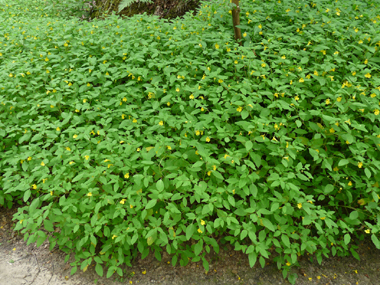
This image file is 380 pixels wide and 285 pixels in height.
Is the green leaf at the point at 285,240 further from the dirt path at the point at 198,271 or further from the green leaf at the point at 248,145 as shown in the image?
the green leaf at the point at 248,145

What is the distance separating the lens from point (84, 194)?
2088 mm

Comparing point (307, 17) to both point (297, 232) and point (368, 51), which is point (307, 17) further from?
point (297, 232)

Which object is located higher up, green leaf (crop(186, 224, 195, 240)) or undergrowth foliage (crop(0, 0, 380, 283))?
undergrowth foliage (crop(0, 0, 380, 283))

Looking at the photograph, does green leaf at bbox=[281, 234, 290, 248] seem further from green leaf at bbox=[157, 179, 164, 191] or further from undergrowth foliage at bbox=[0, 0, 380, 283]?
green leaf at bbox=[157, 179, 164, 191]

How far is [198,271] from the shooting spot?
7.27 ft

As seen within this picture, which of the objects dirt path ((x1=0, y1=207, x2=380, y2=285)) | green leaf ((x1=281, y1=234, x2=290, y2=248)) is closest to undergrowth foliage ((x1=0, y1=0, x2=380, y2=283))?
green leaf ((x1=281, y1=234, x2=290, y2=248))

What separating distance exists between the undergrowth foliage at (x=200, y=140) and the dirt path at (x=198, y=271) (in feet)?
0.39

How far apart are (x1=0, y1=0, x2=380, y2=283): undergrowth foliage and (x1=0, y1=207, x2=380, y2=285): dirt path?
12 centimetres

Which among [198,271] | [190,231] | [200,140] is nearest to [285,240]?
[190,231]

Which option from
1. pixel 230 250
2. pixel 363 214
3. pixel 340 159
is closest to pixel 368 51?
pixel 340 159

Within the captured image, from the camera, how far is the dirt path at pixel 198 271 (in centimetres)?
215

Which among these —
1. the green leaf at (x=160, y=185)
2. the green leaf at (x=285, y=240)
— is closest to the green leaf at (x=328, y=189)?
the green leaf at (x=285, y=240)

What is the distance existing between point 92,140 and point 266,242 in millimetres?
1584

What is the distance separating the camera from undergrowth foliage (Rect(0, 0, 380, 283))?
194 centimetres
